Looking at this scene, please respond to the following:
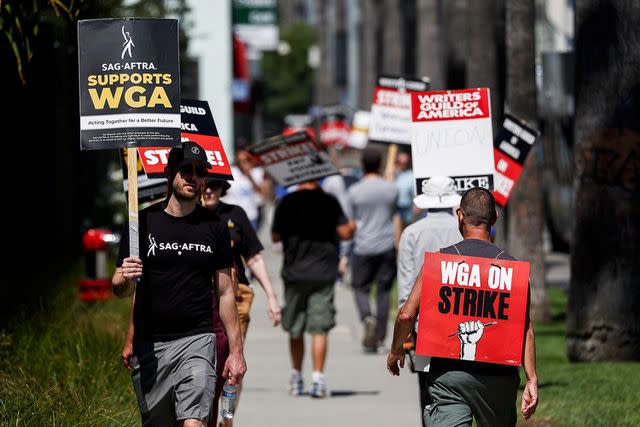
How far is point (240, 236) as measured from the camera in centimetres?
971

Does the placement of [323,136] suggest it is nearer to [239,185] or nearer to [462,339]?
[239,185]

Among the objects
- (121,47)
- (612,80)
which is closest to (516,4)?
(612,80)

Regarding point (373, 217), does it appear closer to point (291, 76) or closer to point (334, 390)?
point (334, 390)

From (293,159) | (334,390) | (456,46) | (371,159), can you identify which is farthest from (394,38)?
(334,390)

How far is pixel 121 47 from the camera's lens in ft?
25.0

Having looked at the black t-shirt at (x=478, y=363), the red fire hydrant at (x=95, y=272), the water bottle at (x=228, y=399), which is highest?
the black t-shirt at (x=478, y=363)

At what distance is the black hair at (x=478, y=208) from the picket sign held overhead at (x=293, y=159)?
5.07 meters

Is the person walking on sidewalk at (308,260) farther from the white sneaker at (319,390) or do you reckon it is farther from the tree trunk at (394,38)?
the tree trunk at (394,38)

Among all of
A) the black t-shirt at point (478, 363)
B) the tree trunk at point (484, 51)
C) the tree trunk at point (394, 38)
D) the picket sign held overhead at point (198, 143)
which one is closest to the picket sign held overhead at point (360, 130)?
the tree trunk at point (394, 38)

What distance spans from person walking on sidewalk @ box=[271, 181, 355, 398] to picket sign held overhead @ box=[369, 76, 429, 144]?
2326mm

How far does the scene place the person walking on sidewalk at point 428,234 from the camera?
8.71 metres

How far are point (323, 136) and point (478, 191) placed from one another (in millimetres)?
30171

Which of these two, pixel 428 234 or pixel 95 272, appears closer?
pixel 428 234

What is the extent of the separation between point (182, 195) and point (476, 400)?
167cm
